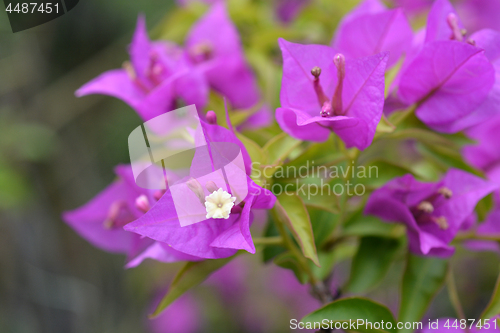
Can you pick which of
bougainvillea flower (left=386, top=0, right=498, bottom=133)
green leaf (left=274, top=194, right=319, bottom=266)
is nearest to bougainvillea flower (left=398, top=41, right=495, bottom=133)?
bougainvillea flower (left=386, top=0, right=498, bottom=133)

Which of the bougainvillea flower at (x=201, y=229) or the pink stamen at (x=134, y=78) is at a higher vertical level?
the pink stamen at (x=134, y=78)

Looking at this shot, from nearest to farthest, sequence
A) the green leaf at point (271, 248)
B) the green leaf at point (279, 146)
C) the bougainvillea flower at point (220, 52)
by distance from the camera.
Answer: the green leaf at point (279, 146)
the green leaf at point (271, 248)
the bougainvillea flower at point (220, 52)

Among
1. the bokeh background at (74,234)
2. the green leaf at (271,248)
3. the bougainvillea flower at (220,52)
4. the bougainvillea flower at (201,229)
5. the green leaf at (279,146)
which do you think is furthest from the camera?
the bokeh background at (74,234)

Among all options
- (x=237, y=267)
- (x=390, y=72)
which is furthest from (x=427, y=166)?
(x=237, y=267)

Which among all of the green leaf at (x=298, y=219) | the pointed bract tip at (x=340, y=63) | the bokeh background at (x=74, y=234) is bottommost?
the bokeh background at (x=74, y=234)

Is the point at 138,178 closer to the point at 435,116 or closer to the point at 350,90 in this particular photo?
the point at 350,90

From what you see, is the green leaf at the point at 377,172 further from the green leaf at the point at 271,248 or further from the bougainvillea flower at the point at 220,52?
the bougainvillea flower at the point at 220,52

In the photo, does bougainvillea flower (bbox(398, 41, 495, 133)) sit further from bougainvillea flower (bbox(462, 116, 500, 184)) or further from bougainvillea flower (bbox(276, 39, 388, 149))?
bougainvillea flower (bbox(462, 116, 500, 184))
